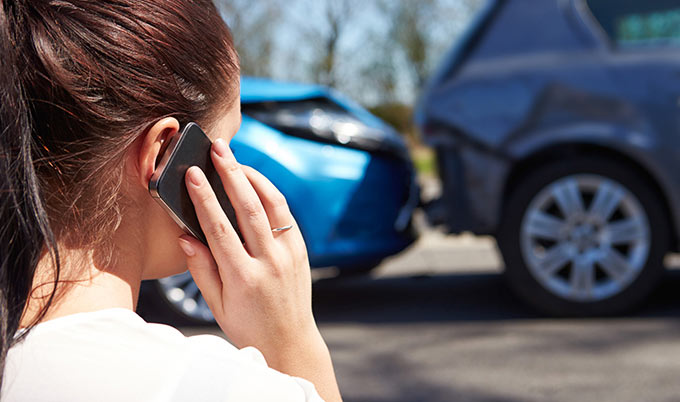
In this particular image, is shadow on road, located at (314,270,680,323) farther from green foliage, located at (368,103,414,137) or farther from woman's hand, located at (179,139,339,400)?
green foliage, located at (368,103,414,137)

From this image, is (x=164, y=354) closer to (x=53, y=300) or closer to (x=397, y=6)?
(x=53, y=300)

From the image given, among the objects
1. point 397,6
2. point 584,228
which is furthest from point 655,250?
point 397,6

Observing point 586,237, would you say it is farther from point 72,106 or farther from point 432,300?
point 72,106

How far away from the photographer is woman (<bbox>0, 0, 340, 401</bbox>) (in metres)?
0.71

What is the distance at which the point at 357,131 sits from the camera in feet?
12.6

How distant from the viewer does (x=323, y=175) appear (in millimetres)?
3592

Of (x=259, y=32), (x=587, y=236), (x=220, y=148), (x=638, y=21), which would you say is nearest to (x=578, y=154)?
(x=587, y=236)

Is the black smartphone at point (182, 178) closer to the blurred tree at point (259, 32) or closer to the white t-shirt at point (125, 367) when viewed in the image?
the white t-shirt at point (125, 367)

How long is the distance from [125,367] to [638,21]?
3690 mm

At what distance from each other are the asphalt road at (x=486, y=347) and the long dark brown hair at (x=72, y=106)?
2.04 m

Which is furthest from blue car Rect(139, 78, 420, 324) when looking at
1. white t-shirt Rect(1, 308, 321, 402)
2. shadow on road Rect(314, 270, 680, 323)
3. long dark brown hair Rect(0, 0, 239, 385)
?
white t-shirt Rect(1, 308, 321, 402)

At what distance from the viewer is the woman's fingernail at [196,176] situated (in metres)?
0.93

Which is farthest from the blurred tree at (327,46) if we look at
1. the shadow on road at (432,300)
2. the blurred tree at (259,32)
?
the shadow on road at (432,300)

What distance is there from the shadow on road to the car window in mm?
1322
